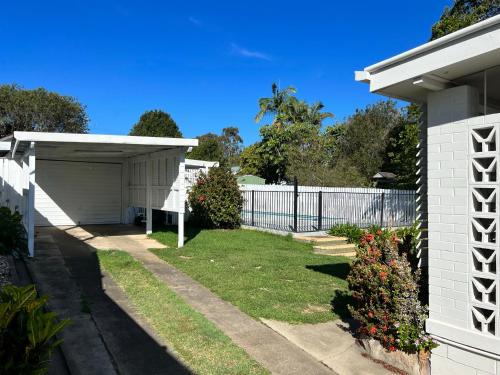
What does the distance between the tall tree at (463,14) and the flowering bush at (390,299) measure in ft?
49.5

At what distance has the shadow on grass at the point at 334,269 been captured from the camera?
8.72 m

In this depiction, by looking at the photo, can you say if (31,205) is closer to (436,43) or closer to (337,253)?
(337,253)

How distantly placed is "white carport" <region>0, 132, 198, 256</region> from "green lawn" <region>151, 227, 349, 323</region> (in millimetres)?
1691

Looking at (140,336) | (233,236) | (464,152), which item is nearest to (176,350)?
(140,336)

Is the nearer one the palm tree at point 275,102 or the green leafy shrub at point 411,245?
the green leafy shrub at point 411,245

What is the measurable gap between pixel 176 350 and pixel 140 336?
0.60 metres

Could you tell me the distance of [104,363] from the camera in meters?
4.16

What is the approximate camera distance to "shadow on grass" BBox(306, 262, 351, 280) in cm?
872

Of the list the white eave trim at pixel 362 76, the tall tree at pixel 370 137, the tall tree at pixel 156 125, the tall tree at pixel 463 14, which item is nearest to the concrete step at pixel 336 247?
the white eave trim at pixel 362 76

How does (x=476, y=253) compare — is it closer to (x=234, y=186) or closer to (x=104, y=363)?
(x=104, y=363)

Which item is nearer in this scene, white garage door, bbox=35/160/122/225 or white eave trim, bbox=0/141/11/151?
white eave trim, bbox=0/141/11/151

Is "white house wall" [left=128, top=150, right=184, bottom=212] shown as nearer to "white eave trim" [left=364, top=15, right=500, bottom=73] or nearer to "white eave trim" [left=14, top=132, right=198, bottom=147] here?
"white eave trim" [left=14, top=132, right=198, bottom=147]

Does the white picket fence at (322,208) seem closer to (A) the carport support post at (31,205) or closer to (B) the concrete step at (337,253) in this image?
(B) the concrete step at (337,253)

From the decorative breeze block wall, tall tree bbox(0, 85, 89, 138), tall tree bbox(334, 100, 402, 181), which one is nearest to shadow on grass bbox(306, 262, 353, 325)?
the decorative breeze block wall
